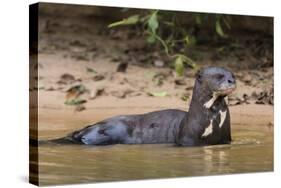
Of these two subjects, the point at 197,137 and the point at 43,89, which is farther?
the point at 197,137

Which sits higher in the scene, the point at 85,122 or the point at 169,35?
the point at 169,35

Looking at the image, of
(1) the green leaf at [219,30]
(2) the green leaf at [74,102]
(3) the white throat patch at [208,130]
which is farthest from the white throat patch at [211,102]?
(2) the green leaf at [74,102]

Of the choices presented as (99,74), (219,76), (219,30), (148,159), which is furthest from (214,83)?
(99,74)

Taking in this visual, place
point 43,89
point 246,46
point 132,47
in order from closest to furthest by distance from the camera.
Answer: point 43,89 → point 132,47 → point 246,46

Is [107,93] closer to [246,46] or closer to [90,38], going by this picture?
[90,38]

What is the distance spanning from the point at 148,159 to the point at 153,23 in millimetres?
963

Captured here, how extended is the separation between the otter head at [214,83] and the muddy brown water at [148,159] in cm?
33

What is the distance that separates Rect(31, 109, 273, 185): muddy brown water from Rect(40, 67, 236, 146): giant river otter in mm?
58

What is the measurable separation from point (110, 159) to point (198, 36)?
3.84ft

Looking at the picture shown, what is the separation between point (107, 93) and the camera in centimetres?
536

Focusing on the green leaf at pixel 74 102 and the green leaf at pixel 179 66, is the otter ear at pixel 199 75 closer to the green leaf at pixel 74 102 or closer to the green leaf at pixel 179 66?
the green leaf at pixel 179 66

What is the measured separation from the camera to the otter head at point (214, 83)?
5.61 meters

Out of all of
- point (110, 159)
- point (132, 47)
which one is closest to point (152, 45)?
point (132, 47)

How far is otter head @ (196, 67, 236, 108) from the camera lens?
561cm
